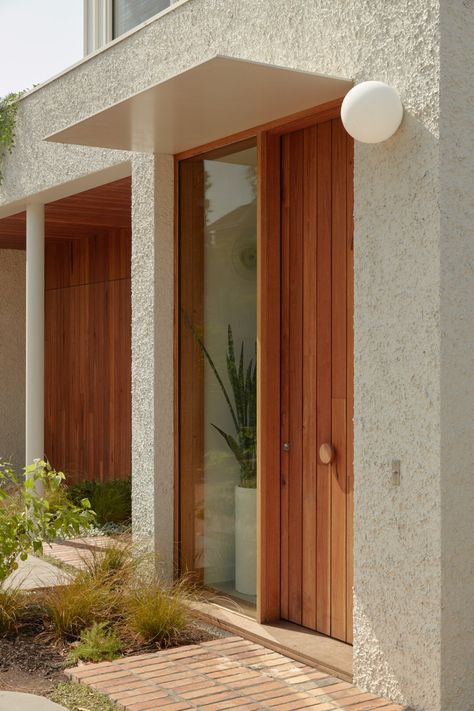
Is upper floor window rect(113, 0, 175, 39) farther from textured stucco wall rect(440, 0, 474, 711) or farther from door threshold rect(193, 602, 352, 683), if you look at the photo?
door threshold rect(193, 602, 352, 683)

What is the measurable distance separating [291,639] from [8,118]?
6.12 meters

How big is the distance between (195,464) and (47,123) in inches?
147

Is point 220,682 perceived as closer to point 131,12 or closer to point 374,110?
point 374,110

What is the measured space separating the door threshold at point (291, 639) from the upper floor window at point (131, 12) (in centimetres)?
468

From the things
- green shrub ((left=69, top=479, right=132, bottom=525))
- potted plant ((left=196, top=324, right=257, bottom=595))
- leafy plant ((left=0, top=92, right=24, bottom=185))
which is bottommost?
green shrub ((left=69, top=479, right=132, bottom=525))

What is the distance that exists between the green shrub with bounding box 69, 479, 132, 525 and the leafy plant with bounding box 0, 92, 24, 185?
3.53 meters

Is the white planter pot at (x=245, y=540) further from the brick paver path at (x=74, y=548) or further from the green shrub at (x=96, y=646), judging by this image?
the brick paver path at (x=74, y=548)

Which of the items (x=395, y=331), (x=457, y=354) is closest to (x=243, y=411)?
(x=395, y=331)

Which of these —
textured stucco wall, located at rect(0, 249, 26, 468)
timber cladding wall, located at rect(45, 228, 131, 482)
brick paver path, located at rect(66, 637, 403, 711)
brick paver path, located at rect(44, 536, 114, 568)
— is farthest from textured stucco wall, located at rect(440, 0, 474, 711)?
textured stucco wall, located at rect(0, 249, 26, 468)

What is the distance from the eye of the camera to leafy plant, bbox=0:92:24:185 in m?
9.13

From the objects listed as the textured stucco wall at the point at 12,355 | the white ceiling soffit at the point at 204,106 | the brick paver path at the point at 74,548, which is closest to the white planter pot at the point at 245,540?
the brick paver path at the point at 74,548

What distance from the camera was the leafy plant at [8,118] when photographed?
9.13 m

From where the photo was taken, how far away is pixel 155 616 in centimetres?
542

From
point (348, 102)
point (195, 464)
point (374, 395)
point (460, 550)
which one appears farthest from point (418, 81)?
point (195, 464)
